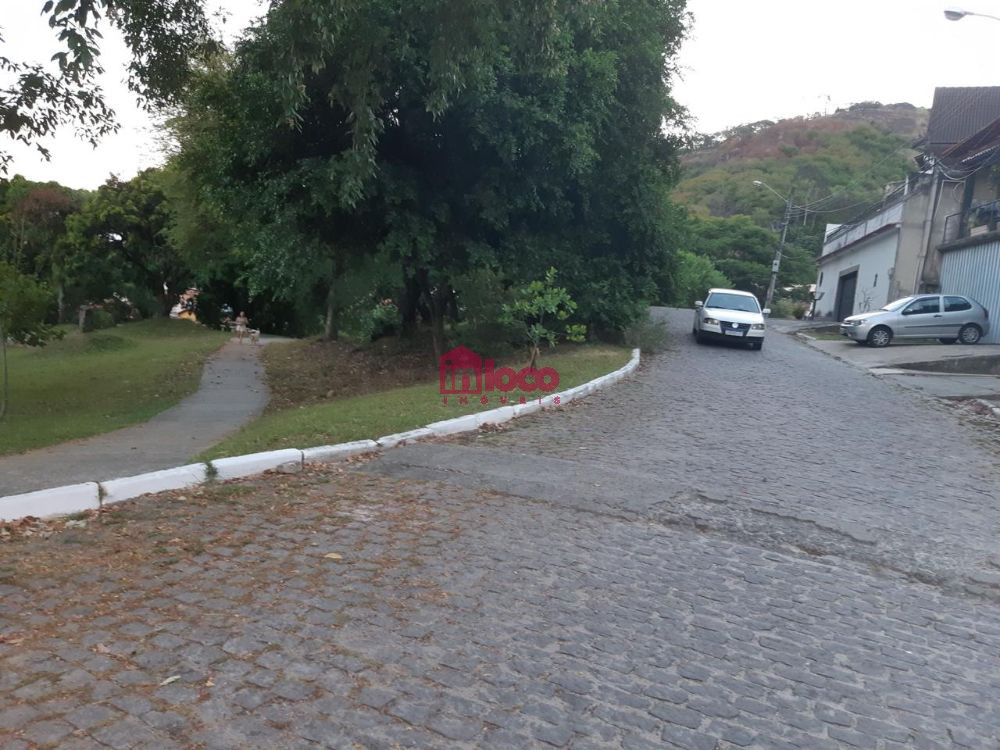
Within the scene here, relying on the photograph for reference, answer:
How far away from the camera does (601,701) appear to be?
329cm

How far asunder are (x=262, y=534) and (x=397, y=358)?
1401cm

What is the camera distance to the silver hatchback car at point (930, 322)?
20.8 metres

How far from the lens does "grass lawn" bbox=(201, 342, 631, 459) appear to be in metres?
7.78

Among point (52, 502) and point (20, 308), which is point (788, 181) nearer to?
point (20, 308)

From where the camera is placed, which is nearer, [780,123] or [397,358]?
[397,358]

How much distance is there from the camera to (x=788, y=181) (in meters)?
71.4

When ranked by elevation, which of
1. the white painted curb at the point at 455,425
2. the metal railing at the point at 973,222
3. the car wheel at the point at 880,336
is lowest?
the white painted curb at the point at 455,425

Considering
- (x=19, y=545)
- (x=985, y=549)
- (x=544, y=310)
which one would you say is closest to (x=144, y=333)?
(x=544, y=310)

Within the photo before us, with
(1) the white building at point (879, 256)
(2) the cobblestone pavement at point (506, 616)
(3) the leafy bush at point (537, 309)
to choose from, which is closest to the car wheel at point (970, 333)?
(1) the white building at point (879, 256)

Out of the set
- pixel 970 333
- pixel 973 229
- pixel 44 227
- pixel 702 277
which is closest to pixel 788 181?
pixel 702 277

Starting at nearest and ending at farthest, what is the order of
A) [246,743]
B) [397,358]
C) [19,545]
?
[246,743] → [19,545] → [397,358]

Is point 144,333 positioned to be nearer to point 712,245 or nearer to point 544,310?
point 544,310

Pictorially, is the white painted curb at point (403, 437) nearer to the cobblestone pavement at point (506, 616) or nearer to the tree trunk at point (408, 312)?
the cobblestone pavement at point (506, 616)

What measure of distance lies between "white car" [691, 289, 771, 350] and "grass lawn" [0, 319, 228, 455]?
1215 centimetres
